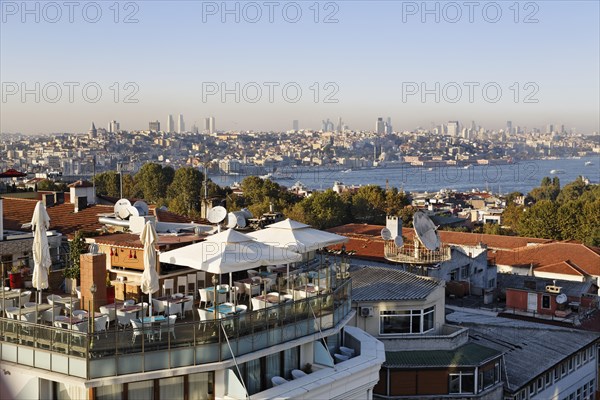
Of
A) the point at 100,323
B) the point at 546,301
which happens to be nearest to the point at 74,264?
the point at 100,323

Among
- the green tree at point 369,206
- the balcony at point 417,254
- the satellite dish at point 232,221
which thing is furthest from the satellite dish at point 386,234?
the green tree at point 369,206

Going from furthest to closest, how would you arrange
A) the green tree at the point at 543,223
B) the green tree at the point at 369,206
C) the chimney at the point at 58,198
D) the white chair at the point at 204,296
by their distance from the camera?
the green tree at the point at 369,206, the green tree at the point at 543,223, the chimney at the point at 58,198, the white chair at the point at 204,296

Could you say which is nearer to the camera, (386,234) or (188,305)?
(188,305)

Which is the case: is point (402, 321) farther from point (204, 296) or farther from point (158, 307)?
point (158, 307)

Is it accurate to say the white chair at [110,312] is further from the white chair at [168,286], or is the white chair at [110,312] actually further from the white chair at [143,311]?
the white chair at [168,286]

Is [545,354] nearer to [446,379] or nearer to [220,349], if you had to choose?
[446,379]

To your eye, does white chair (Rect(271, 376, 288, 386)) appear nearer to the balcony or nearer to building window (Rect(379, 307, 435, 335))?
building window (Rect(379, 307, 435, 335))

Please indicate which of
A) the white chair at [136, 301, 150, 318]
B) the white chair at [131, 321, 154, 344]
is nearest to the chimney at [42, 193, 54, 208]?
the white chair at [136, 301, 150, 318]
